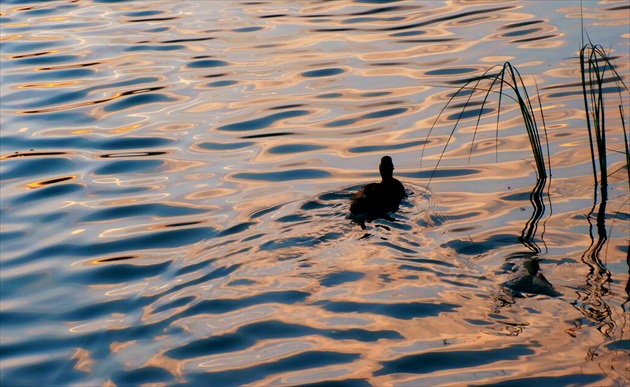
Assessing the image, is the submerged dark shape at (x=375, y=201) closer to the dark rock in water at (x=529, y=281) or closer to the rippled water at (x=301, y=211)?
the rippled water at (x=301, y=211)

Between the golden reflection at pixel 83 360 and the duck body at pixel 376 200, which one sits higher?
the duck body at pixel 376 200

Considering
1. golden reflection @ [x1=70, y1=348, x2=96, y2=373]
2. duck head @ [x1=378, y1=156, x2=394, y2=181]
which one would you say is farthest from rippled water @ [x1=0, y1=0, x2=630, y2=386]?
duck head @ [x1=378, y1=156, x2=394, y2=181]

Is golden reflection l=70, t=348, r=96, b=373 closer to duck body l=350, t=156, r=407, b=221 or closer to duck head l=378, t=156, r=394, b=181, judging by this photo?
duck body l=350, t=156, r=407, b=221

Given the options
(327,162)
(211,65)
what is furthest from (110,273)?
(211,65)

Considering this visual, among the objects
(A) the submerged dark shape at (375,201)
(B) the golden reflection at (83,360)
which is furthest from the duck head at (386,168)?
(B) the golden reflection at (83,360)

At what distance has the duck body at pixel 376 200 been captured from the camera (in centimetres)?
897

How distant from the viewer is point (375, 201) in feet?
29.3

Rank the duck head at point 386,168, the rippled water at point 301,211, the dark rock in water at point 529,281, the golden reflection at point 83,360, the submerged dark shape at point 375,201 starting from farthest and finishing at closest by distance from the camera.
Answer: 1. the duck head at point 386,168
2. the submerged dark shape at point 375,201
3. the dark rock in water at point 529,281
4. the golden reflection at point 83,360
5. the rippled water at point 301,211

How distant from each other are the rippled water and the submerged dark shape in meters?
0.15

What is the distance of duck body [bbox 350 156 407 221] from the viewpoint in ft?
29.4

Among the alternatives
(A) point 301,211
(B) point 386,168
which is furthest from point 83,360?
(B) point 386,168

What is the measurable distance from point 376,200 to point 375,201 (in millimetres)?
15

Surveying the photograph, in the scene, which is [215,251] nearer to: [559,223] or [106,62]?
→ [559,223]

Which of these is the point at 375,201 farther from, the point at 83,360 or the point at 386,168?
the point at 83,360
